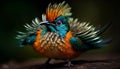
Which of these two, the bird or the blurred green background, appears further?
the blurred green background

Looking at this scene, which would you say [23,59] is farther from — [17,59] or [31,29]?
[31,29]

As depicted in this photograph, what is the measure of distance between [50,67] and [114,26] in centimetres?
493

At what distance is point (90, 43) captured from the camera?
6730mm

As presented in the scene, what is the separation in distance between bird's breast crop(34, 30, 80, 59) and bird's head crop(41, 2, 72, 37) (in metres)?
0.06

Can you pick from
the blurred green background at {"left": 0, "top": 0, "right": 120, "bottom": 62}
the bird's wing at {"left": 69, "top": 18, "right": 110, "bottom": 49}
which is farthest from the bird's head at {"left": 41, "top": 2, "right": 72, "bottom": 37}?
the blurred green background at {"left": 0, "top": 0, "right": 120, "bottom": 62}

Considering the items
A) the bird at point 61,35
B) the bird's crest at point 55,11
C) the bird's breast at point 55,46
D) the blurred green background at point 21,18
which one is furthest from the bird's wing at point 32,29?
the blurred green background at point 21,18

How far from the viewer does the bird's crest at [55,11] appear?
6.46m

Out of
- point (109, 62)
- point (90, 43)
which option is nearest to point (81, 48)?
point (90, 43)

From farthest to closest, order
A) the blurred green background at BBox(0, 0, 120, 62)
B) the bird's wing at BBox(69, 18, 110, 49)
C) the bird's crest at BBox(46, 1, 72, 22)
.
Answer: the blurred green background at BBox(0, 0, 120, 62) < the bird's wing at BBox(69, 18, 110, 49) < the bird's crest at BBox(46, 1, 72, 22)

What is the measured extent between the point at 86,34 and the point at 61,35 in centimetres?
32

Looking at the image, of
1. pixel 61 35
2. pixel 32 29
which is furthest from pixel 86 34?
pixel 32 29

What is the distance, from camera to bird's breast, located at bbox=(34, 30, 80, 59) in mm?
6516

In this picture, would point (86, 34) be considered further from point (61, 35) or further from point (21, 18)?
point (21, 18)

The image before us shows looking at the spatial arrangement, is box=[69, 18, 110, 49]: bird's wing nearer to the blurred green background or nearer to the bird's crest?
the bird's crest
